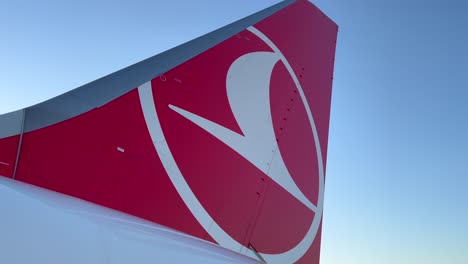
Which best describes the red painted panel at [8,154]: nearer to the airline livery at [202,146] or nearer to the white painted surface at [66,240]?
the airline livery at [202,146]

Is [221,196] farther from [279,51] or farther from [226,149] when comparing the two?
[279,51]

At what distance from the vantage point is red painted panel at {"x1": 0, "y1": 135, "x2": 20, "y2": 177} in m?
2.31

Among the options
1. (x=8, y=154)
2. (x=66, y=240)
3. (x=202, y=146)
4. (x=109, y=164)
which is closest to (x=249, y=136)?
(x=202, y=146)

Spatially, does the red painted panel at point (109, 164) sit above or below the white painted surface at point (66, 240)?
above

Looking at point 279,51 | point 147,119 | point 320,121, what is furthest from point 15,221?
point 320,121

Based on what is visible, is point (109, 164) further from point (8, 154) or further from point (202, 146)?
point (202, 146)

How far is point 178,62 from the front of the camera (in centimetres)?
322

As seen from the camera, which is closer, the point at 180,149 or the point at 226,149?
the point at 180,149

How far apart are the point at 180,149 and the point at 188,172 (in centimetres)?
19

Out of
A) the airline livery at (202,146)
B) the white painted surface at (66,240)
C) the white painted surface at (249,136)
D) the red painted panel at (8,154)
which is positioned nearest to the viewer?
the white painted surface at (66,240)

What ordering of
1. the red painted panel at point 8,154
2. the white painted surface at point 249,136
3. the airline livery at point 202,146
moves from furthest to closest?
the white painted surface at point 249,136 < the airline livery at point 202,146 < the red painted panel at point 8,154

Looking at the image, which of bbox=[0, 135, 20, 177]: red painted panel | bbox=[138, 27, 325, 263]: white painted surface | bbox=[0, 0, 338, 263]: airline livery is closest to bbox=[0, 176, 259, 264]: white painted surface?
bbox=[0, 0, 338, 263]: airline livery

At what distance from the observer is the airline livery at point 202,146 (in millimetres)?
2451

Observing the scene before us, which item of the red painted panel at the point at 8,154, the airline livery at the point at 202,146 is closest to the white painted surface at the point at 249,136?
the airline livery at the point at 202,146
